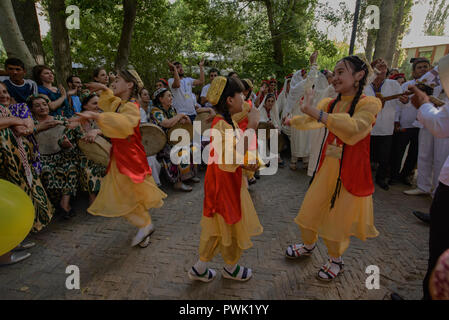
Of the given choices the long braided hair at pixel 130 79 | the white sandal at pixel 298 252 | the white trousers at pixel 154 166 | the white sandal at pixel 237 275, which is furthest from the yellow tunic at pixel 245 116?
the white trousers at pixel 154 166

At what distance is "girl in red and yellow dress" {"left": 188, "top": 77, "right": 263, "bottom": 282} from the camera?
6.78ft

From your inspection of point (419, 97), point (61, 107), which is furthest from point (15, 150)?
point (419, 97)

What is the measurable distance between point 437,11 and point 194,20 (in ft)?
186

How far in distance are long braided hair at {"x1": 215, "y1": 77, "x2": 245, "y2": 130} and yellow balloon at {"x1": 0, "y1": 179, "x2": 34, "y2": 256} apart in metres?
1.90

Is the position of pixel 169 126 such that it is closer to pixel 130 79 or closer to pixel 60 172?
pixel 130 79

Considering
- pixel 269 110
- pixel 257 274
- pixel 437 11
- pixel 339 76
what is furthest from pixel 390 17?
pixel 437 11

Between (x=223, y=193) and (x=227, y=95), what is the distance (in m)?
0.87

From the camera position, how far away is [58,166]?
153 inches

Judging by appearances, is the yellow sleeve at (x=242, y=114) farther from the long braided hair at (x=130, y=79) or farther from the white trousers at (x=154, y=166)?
the white trousers at (x=154, y=166)

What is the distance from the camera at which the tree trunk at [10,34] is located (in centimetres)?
435

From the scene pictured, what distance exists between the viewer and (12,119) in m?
2.65

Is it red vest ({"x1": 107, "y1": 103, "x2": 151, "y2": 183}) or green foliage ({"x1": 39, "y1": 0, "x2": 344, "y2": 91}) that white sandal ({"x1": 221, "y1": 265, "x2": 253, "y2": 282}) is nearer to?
red vest ({"x1": 107, "y1": 103, "x2": 151, "y2": 183})

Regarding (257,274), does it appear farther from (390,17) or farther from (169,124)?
(390,17)

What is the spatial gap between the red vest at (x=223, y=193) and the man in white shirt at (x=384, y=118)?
4.03 m
